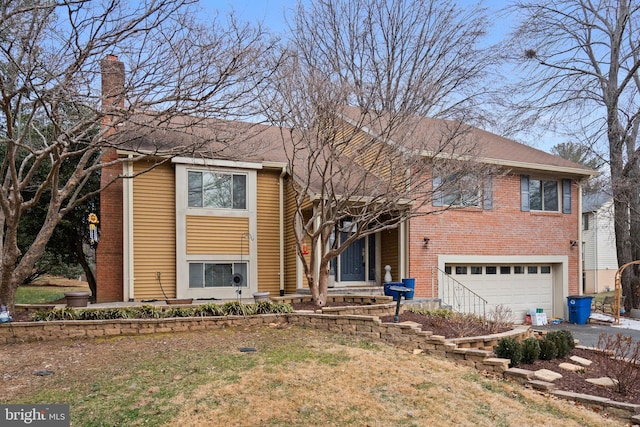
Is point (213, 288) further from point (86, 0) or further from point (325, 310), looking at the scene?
point (86, 0)

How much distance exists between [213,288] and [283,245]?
2.30 meters

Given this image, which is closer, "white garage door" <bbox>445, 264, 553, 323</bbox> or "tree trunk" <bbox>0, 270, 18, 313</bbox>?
"tree trunk" <bbox>0, 270, 18, 313</bbox>

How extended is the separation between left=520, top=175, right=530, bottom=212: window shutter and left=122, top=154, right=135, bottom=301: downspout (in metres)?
11.3

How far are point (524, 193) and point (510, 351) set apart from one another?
9005mm

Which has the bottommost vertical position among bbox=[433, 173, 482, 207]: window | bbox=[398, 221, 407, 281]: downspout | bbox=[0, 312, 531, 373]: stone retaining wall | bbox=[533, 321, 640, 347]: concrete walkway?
bbox=[533, 321, 640, 347]: concrete walkway

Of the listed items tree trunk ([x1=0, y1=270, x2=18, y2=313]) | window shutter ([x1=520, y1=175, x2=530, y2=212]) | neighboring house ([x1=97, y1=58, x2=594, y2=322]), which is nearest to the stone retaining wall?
tree trunk ([x1=0, y1=270, x2=18, y2=313])

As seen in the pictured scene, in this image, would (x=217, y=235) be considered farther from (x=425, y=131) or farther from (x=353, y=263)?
(x=425, y=131)

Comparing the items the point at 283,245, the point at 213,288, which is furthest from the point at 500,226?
the point at 213,288

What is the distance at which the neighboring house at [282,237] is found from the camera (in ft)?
42.4

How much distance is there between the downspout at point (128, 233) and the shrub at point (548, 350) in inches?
371

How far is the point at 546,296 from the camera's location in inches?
639

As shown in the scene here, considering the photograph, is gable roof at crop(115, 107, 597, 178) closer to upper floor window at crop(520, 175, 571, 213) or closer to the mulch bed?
upper floor window at crop(520, 175, 571, 213)

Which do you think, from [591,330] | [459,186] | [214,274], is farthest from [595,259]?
[214,274]

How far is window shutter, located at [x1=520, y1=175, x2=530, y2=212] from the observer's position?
50.3 ft
